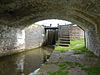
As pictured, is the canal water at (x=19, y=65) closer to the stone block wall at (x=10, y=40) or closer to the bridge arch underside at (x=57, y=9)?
the stone block wall at (x=10, y=40)

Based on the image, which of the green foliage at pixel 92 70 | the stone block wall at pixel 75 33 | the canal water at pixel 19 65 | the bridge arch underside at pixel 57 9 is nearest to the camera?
the green foliage at pixel 92 70

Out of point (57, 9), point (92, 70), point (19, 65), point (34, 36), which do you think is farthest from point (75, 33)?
point (92, 70)

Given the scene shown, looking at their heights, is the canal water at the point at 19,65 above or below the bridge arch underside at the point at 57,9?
below

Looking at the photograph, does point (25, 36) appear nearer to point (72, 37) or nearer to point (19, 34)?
point (19, 34)

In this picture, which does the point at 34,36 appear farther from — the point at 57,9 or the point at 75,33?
the point at 57,9

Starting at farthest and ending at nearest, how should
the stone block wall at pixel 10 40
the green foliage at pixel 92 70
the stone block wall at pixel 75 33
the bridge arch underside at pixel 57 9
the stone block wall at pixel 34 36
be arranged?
the stone block wall at pixel 75 33, the stone block wall at pixel 34 36, the stone block wall at pixel 10 40, the bridge arch underside at pixel 57 9, the green foliage at pixel 92 70

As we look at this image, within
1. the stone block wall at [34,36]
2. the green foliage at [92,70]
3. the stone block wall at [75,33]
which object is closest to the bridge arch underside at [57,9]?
the green foliage at [92,70]

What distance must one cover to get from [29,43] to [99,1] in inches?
476

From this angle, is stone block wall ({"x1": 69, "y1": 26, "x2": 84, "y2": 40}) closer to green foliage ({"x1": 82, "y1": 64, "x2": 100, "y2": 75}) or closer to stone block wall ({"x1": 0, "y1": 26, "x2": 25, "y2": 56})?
stone block wall ({"x1": 0, "y1": 26, "x2": 25, "y2": 56})

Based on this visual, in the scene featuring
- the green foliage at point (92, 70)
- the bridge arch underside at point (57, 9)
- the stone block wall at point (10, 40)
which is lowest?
the green foliage at point (92, 70)

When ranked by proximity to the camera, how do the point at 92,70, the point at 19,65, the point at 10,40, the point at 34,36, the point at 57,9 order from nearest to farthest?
the point at 92,70 → the point at 57,9 → the point at 19,65 → the point at 10,40 → the point at 34,36

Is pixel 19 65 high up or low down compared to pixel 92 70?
down

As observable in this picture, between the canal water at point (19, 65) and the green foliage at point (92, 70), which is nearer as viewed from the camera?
the green foliage at point (92, 70)

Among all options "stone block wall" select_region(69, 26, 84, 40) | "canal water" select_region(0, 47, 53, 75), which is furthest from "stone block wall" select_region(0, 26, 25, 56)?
"stone block wall" select_region(69, 26, 84, 40)
